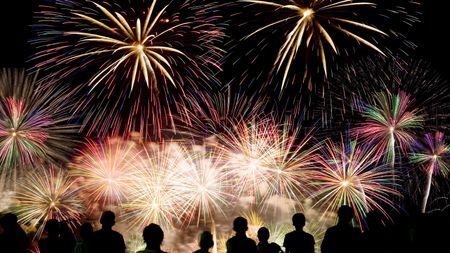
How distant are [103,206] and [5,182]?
6.82 m

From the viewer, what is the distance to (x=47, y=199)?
25281 mm

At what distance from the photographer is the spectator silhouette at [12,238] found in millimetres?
6473

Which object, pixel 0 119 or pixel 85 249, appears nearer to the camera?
pixel 85 249

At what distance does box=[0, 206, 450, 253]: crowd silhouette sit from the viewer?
17.0 feet

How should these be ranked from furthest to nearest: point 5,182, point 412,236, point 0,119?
point 5,182, point 0,119, point 412,236

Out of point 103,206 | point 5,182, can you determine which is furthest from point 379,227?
point 103,206

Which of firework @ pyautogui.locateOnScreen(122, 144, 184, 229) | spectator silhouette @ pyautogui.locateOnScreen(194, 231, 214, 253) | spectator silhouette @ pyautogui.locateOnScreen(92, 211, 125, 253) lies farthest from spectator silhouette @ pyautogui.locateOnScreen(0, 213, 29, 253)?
firework @ pyautogui.locateOnScreen(122, 144, 184, 229)

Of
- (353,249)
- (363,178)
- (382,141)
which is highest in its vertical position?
(382,141)

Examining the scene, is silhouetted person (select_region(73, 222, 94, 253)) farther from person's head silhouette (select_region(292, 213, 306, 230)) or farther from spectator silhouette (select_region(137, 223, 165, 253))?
person's head silhouette (select_region(292, 213, 306, 230))

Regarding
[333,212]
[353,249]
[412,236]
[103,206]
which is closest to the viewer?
[412,236]

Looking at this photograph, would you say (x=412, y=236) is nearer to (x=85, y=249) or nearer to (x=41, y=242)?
(x=85, y=249)

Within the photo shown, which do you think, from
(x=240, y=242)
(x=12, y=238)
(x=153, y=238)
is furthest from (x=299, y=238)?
(x=12, y=238)

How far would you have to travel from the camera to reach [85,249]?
6656mm

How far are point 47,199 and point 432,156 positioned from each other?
70.8 feet
